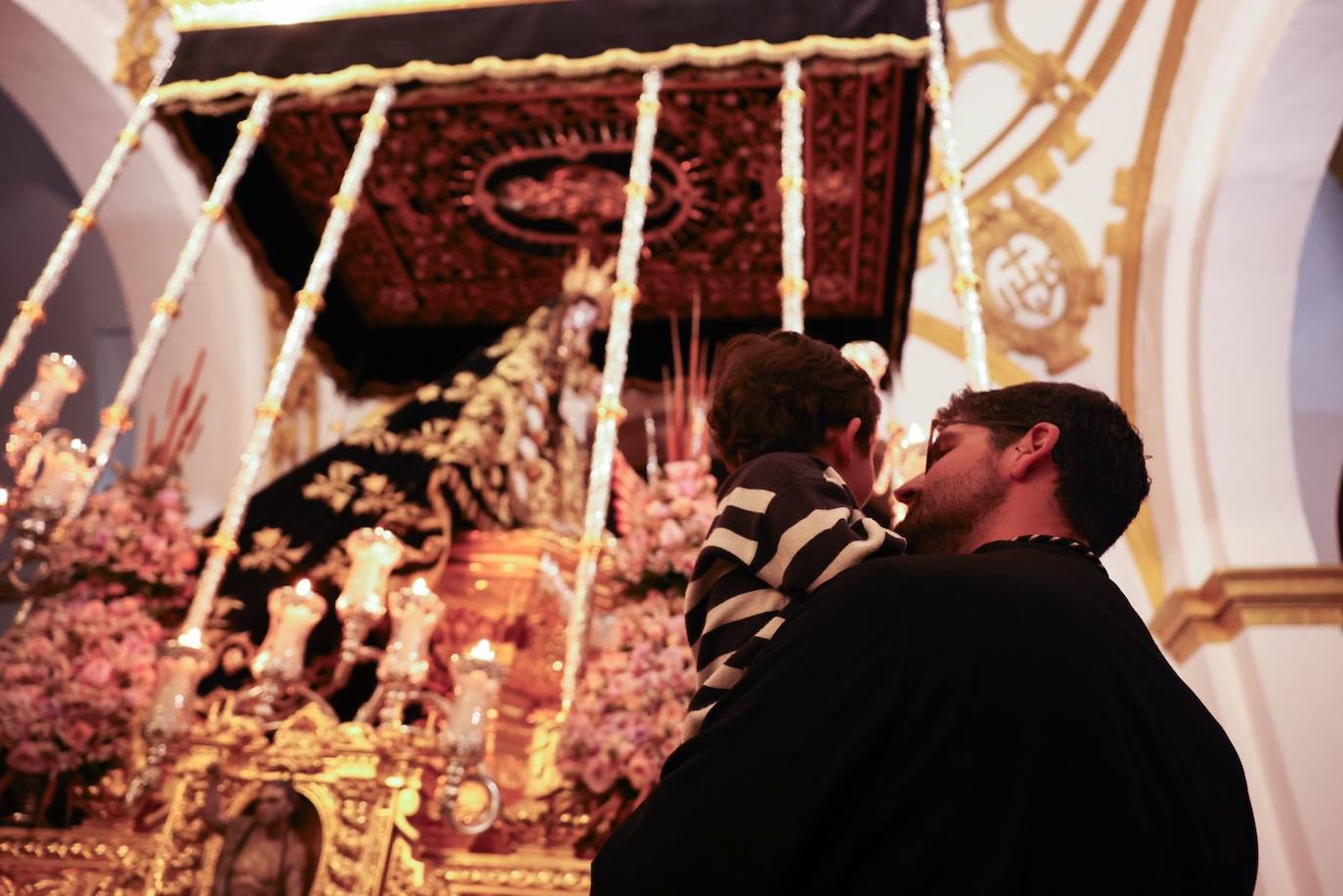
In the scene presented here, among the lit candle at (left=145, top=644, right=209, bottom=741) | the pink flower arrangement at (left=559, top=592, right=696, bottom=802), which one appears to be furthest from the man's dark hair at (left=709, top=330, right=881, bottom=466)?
the lit candle at (left=145, top=644, right=209, bottom=741)

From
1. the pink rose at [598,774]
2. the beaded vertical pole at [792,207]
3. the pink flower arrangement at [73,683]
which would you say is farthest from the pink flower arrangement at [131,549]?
the beaded vertical pole at [792,207]

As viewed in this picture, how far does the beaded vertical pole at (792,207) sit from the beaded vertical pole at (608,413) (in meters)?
0.46

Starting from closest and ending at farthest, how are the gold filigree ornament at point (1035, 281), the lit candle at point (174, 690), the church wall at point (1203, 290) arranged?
the lit candle at point (174, 690) < the church wall at point (1203, 290) < the gold filigree ornament at point (1035, 281)

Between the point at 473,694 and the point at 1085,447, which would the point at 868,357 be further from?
the point at 1085,447

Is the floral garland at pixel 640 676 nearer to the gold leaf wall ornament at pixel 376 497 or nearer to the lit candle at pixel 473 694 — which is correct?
the lit candle at pixel 473 694

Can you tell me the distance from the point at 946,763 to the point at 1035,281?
19.6 ft

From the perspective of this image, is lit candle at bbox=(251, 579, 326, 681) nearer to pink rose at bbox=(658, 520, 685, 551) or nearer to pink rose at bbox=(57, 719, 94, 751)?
pink rose at bbox=(57, 719, 94, 751)

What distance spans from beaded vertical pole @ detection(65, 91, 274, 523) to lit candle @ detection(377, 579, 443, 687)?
960mm

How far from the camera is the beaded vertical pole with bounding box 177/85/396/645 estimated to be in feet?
9.91

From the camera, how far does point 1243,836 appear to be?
1071mm

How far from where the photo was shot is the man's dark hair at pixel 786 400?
1555 millimetres

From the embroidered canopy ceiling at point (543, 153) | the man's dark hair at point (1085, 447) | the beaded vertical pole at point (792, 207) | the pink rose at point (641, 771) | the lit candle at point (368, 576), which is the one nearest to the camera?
the man's dark hair at point (1085, 447)

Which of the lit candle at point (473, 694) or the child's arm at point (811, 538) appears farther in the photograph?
the lit candle at point (473, 694)

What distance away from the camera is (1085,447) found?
1.27 metres
